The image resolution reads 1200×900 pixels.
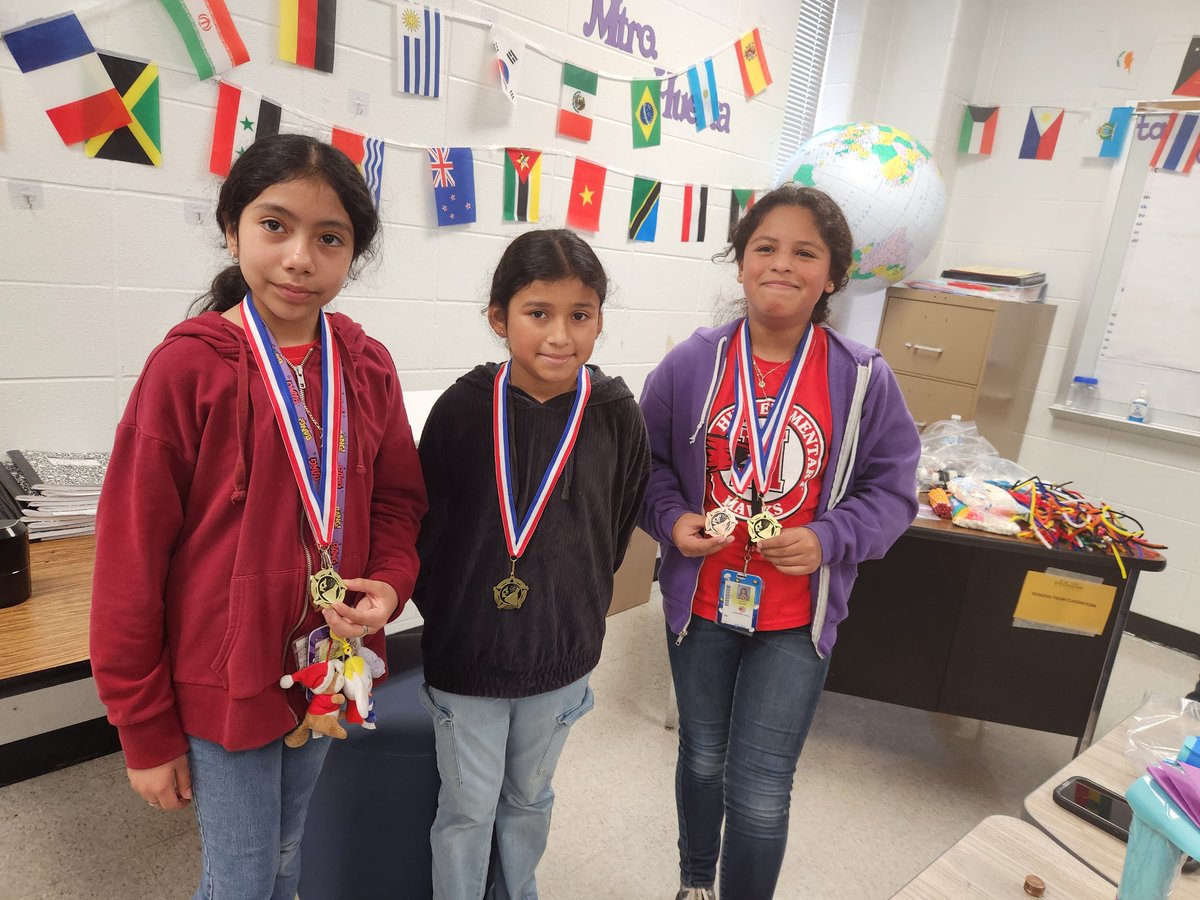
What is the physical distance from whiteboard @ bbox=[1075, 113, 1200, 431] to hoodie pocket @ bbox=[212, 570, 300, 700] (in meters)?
3.83

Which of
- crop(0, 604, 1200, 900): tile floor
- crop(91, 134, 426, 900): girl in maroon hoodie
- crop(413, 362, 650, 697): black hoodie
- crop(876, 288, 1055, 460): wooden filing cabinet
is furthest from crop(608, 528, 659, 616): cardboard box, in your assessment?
crop(91, 134, 426, 900): girl in maroon hoodie

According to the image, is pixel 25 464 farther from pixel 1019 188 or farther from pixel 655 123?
pixel 1019 188

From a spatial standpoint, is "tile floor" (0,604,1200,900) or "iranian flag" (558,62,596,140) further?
"iranian flag" (558,62,596,140)

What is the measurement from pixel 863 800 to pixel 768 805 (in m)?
0.98

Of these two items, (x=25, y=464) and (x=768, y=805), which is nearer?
(x=768, y=805)

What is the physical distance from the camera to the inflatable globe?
297 centimetres

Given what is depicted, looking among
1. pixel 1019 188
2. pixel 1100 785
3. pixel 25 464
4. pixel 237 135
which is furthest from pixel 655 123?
pixel 1100 785

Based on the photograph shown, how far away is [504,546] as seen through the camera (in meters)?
1.16

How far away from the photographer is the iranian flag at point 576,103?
8.74 ft

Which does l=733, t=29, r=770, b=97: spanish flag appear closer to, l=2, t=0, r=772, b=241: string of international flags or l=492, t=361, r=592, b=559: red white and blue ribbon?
l=2, t=0, r=772, b=241: string of international flags

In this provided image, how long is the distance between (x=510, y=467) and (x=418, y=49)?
1.65m

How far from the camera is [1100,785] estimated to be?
4.05ft

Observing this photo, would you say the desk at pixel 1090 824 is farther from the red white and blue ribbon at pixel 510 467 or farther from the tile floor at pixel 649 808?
the red white and blue ribbon at pixel 510 467

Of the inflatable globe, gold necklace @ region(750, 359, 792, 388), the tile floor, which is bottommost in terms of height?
the tile floor
